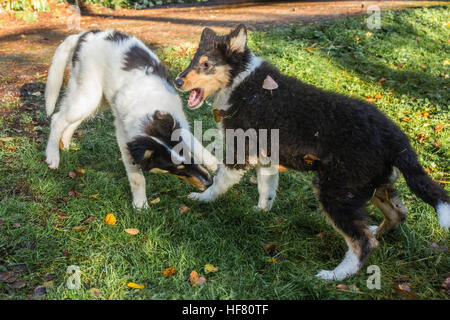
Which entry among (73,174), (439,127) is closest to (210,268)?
(73,174)

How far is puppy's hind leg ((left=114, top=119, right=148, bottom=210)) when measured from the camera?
377 cm

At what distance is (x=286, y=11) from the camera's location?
11.1 meters

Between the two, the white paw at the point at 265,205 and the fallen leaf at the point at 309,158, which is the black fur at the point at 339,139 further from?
the white paw at the point at 265,205

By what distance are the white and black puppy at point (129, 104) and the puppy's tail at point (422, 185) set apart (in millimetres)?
1555

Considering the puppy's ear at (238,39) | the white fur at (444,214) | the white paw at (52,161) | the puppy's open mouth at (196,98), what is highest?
the puppy's ear at (238,39)

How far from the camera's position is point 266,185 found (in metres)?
3.87

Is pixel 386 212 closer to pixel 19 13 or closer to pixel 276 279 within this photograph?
pixel 276 279

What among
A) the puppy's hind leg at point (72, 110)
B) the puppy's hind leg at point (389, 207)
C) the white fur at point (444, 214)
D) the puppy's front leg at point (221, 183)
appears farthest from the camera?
the puppy's hind leg at point (72, 110)

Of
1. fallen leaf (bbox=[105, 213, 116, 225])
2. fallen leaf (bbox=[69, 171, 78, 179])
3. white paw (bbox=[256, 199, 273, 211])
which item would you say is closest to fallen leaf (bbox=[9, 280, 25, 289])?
fallen leaf (bbox=[105, 213, 116, 225])

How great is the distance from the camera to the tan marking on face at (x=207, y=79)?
3582 millimetres

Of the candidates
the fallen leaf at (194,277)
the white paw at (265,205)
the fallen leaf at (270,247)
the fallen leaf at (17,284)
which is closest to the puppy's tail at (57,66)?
the fallen leaf at (17,284)

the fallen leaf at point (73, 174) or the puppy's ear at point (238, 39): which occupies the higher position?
the puppy's ear at point (238, 39)

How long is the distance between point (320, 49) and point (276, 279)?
5.86 m
